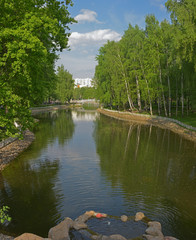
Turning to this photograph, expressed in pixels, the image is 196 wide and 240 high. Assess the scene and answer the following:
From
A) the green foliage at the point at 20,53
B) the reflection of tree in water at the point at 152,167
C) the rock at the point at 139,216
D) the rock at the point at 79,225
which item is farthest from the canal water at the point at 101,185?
the green foliage at the point at 20,53

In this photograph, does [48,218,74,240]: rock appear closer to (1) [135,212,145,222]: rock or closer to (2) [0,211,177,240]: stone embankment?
(2) [0,211,177,240]: stone embankment

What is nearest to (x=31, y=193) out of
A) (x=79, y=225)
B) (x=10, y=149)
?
(x=79, y=225)

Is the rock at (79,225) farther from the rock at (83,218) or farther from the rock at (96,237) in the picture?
the rock at (96,237)

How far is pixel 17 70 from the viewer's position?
13906 mm

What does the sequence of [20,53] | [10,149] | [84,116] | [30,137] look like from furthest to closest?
1. [84,116]
2. [30,137]
3. [10,149]
4. [20,53]

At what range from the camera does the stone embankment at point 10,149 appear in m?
20.4

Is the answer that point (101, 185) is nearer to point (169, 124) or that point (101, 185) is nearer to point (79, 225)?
point (79, 225)

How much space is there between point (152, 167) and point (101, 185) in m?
5.76

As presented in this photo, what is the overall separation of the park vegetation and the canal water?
43.2 feet

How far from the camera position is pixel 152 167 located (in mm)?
19094

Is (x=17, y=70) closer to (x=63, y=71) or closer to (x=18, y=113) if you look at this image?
(x=18, y=113)

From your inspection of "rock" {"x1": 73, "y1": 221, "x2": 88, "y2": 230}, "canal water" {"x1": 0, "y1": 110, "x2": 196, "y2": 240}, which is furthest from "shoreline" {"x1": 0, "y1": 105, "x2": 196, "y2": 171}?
"rock" {"x1": 73, "y1": 221, "x2": 88, "y2": 230}

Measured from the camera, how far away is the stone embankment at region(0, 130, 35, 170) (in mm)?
20434

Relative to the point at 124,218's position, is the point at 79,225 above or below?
above
